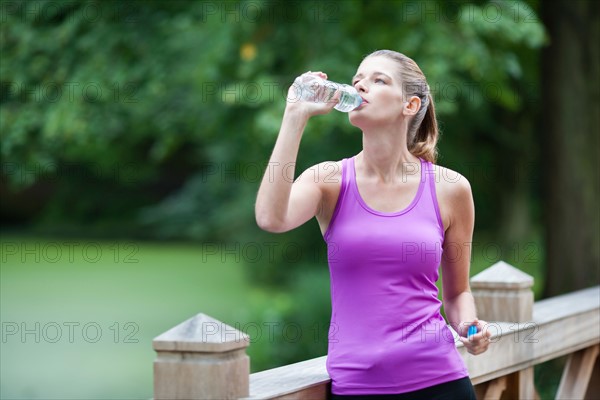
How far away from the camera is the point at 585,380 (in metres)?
3.87

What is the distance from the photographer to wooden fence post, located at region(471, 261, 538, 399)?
3.26 meters

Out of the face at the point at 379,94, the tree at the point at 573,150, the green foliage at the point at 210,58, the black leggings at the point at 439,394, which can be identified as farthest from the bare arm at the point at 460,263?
the tree at the point at 573,150

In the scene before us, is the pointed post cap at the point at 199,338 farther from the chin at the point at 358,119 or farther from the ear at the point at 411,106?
the ear at the point at 411,106

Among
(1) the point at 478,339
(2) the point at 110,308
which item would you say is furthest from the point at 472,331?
(2) the point at 110,308

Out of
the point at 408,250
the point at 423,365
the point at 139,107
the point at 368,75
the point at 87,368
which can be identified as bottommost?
the point at 87,368

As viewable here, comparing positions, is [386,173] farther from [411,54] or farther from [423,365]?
[411,54]

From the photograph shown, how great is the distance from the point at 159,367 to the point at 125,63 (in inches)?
267

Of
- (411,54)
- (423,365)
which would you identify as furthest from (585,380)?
(411,54)

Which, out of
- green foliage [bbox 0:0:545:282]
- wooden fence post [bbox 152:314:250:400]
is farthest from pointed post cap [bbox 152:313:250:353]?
green foliage [bbox 0:0:545:282]

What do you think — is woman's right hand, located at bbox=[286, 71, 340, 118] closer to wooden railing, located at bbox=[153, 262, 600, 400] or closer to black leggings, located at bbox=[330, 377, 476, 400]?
wooden railing, located at bbox=[153, 262, 600, 400]

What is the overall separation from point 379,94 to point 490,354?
1104 millimetres

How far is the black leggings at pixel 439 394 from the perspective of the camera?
223cm

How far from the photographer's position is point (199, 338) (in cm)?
189

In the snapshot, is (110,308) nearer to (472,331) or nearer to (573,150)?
(573,150)
